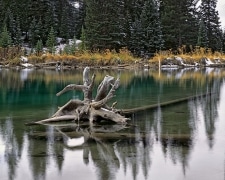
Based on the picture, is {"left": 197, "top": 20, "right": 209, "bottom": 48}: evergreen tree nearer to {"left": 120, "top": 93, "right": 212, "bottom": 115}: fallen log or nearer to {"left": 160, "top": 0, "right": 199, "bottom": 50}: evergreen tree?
{"left": 160, "top": 0, "right": 199, "bottom": 50}: evergreen tree

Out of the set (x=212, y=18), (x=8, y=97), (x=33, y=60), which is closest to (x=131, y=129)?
(x=8, y=97)

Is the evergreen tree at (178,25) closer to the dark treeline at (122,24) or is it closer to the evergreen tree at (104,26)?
the dark treeline at (122,24)

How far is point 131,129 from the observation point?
9719 millimetres

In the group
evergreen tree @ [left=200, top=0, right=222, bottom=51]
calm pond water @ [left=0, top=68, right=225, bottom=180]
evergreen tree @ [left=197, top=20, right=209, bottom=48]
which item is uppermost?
evergreen tree @ [left=200, top=0, right=222, bottom=51]

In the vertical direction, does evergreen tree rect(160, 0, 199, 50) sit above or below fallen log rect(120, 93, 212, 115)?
above

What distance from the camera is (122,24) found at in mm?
52469

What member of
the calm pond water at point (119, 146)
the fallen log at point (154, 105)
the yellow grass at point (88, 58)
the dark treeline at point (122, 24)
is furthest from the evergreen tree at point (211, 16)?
the calm pond water at point (119, 146)

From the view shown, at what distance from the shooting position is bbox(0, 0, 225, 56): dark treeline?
5075 cm

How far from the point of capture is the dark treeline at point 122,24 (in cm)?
5075

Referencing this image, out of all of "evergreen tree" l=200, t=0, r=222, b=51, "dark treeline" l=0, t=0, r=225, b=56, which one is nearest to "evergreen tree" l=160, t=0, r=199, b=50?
"dark treeline" l=0, t=0, r=225, b=56

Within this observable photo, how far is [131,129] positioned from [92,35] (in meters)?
40.9

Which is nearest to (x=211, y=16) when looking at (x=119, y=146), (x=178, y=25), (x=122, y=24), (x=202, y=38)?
(x=202, y=38)

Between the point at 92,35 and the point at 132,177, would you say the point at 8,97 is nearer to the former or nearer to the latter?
the point at 132,177

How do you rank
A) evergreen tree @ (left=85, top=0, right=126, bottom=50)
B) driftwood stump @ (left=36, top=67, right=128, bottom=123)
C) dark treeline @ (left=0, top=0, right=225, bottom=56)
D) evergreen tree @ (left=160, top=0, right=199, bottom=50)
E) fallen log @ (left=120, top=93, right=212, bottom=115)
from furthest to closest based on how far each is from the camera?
evergreen tree @ (left=160, top=0, right=199, bottom=50) → dark treeline @ (left=0, top=0, right=225, bottom=56) → evergreen tree @ (left=85, top=0, right=126, bottom=50) → fallen log @ (left=120, top=93, right=212, bottom=115) → driftwood stump @ (left=36, top=67, right=128, bottom=123)
